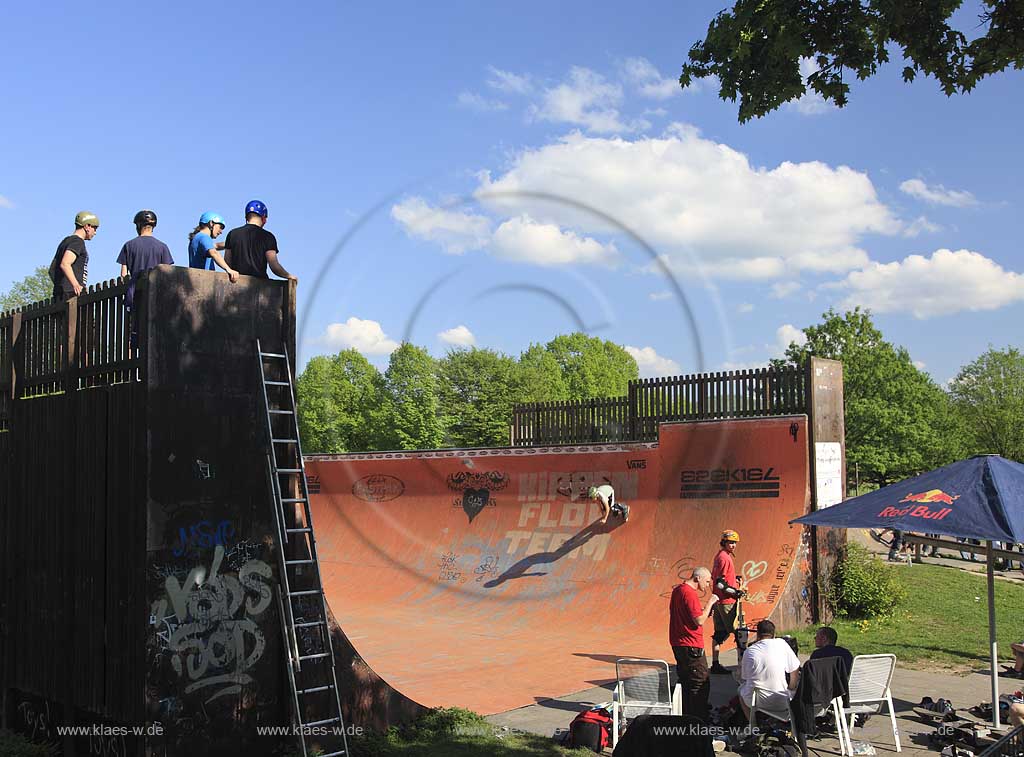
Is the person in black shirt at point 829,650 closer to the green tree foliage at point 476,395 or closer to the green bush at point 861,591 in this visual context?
the green bush at point 861,591

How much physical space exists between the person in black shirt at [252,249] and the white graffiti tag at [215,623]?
2.38 meters

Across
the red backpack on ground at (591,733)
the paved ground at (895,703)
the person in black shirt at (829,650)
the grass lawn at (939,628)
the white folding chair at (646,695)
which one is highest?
the person in black shirt at (829,650)

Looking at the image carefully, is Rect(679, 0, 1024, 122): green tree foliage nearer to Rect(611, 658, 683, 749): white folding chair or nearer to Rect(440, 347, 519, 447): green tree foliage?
Rect(611, 658, 683, 749): white folding chair

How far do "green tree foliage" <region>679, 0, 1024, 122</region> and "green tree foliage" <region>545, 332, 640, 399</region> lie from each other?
158 ft

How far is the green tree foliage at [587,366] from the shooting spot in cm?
5645

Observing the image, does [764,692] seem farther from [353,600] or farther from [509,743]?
[353,600]

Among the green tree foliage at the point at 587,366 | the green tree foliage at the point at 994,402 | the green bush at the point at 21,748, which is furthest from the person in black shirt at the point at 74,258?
the green tree foliage at the point at 994,402

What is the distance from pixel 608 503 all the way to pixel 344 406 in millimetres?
36742

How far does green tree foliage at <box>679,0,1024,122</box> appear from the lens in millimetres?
6484

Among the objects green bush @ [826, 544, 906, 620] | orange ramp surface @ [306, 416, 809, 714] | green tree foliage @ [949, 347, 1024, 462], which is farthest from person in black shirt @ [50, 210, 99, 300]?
green tree foliage @ [949, 347, 1024, 462]

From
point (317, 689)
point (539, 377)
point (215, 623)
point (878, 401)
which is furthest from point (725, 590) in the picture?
point (539, 377)

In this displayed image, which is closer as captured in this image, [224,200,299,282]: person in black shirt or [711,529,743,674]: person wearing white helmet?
[224,200,299,282]: person in black shirt

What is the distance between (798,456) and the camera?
45.2 ft

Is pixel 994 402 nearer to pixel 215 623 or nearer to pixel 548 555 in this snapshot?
pixel 548 555
